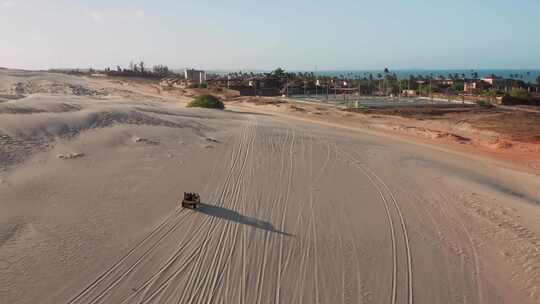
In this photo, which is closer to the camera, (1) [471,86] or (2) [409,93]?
(2) [409,93]

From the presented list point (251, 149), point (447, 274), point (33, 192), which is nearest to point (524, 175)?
point (251, 149)

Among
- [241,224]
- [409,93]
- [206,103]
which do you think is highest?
[409,93]

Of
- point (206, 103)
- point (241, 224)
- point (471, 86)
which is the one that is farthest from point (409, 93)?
point (241, 224)

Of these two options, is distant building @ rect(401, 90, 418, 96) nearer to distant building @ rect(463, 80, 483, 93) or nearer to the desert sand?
distant building @ rect(463, 80, 483, 93)

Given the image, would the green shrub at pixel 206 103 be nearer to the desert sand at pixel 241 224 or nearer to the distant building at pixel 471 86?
the desert sand at pixel 241 224

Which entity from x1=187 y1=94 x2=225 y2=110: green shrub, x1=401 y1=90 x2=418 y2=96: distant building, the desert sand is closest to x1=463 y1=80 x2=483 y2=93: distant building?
x1=401 y1=90 x2=418 y2=96: distant building

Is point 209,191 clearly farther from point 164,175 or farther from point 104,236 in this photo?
point 104,236

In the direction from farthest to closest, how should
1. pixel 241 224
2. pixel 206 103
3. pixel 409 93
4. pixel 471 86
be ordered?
pixel 471 86, pixel 409 93, pixel 206 103, pixel 241 224

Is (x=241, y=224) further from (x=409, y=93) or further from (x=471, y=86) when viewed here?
(x=471, y=86)
